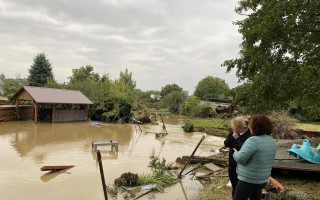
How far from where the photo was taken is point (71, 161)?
1361 centimetres

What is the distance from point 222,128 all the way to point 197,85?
200 feet

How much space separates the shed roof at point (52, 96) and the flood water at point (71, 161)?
15.6ft

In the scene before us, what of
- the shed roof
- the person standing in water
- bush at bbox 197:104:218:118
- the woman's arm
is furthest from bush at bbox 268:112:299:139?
bush at bbox 197:104:218:118

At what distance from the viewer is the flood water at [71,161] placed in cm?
931

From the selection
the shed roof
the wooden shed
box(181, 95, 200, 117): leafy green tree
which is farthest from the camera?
box(181, 95, 200, 117): leafy green tree

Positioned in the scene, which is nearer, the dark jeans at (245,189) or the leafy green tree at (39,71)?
the dark jeans at (245,189)

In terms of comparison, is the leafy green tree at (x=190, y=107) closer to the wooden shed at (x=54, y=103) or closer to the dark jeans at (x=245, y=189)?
the wooden shed at (x=54, y=103)

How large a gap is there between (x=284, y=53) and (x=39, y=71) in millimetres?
43708

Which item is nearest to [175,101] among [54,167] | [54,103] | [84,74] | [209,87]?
[84,74]

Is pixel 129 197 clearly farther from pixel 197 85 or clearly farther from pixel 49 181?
pixel 197 85

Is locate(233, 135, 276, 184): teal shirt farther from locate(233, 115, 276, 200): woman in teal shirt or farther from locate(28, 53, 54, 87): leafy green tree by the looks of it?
locate(28, 53, 54, 87): leafy green tree

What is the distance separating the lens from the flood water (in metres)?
9.31

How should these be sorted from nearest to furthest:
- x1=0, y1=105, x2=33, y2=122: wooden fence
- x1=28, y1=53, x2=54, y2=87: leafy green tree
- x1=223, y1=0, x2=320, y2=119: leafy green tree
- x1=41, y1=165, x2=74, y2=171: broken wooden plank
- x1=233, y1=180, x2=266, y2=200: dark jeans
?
x1=233, y1=180, x2=266, y2=200: dark jeans, x1=223, y1=0, x2=320, y2=119: leafy green tree, x1=41, y1=165, x2=74, y2=171: broken wooden plank, x1=0, y1=105, x2=33, y2=122: wooden fence, x1=28, y1=53, x2=54, y2=87: leafy green tree

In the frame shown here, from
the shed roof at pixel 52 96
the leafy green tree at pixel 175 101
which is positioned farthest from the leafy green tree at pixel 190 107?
the shed roof at pixel 52 96
